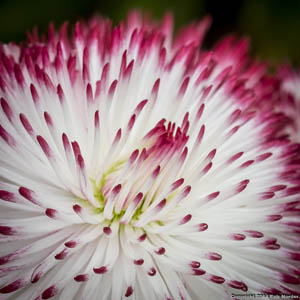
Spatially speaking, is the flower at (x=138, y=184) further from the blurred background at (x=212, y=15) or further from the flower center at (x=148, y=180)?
the blurred background at (x=212, y=15)

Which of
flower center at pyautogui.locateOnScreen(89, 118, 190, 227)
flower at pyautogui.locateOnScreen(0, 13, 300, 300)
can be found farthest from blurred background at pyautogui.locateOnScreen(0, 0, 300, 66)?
flower center at pyautogui.locateOnScreen(89, 118, 190, 227)

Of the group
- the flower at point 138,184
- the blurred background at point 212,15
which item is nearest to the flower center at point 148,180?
the flower at point 138,184

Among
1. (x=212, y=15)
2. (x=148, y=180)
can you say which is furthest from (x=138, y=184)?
(x=212, y=15)

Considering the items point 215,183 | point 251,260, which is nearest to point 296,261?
point 251,260

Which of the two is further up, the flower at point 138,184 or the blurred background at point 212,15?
the blurred background at point 212,15

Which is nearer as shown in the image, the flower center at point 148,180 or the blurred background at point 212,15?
the flower center at point 148,180
